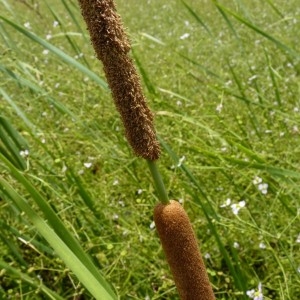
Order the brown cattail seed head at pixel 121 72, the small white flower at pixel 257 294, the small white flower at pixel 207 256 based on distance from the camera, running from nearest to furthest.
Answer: the brown cattail seed head at pixel 121 72 → the small white flower at pixel 257 294 → the small white flower at pixel 207 256

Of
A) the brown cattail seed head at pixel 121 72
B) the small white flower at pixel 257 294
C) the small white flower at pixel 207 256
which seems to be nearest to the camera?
the brown cattail seed head at pixel 121 72

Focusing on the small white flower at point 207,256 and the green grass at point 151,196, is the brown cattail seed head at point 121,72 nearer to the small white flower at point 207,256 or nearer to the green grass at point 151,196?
the green grass at point 151,196

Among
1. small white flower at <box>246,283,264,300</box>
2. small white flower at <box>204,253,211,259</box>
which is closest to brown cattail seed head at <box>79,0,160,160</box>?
small white flower at <box>246,283,264,300</box>

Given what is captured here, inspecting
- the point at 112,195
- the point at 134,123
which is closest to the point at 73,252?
the point at 134,123

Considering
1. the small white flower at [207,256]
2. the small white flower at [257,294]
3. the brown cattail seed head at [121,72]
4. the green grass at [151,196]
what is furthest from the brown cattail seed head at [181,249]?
the small white flower at [207,256]

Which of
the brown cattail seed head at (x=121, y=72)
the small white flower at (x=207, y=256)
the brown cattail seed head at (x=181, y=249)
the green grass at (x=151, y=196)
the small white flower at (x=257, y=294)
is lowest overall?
the small white flower at (x=207, y=256)

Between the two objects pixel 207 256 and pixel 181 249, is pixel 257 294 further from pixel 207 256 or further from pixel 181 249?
pixel 181 249

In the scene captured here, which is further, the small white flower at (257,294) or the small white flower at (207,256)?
the small white flower at (207,256)
